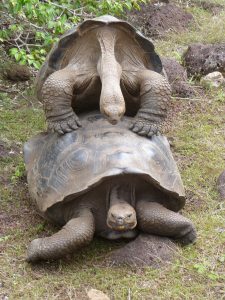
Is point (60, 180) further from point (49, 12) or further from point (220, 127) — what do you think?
point (220, 127)

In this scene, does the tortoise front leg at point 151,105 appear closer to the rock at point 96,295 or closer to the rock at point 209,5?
the rock at point 96,295

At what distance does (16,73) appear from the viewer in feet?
18.8

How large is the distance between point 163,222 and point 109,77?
892 millimetres

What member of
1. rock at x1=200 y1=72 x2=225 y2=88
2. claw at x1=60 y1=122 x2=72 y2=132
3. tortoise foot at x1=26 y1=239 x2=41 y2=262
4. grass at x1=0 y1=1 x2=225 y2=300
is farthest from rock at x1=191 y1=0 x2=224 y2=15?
tortoise foot at x1=26 y1=239 x2=41 y2=262

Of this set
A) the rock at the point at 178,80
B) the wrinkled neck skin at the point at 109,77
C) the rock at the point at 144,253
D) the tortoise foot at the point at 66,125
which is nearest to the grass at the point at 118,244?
the rock at the point at 144,253

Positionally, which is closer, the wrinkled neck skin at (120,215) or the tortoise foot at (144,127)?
the wrinkled neck skin at (120,215)

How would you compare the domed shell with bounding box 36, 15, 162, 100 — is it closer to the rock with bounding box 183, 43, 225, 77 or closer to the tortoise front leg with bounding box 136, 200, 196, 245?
the tortoise front leg with bounding box 136, 200, 196, 245

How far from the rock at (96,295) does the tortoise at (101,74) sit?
1039 mm

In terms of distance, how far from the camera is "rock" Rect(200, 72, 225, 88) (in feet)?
18.9

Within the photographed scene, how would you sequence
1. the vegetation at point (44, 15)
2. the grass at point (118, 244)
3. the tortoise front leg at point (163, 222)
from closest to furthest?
the grass at point (118, 244)
the tortoise front leg at point (163, 222)
the vegetation at point (44, 15)

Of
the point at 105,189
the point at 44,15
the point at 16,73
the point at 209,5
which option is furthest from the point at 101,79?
the point at 209,5

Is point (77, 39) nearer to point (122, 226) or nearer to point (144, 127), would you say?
point (144, 127)

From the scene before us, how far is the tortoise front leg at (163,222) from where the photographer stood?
3176mm

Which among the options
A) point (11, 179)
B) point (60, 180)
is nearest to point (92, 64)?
point (60, 180)
